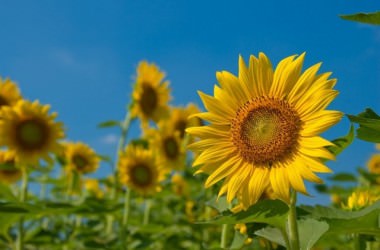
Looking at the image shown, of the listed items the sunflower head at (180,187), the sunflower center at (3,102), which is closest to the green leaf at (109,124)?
the sunflower center at (3,102)

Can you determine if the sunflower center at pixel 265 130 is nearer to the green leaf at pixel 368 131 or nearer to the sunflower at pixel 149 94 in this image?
the green leaf at pixel 368 131

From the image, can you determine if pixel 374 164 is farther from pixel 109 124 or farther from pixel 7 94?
pixel 7 94

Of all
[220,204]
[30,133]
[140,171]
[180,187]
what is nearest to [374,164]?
[180,187]

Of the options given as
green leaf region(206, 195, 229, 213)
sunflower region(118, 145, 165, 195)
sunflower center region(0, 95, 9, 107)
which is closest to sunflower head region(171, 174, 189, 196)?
sunflower region(118, 145, 165, 195)

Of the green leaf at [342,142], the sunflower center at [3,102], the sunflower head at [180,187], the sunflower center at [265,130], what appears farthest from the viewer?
the sunflower head at [180,187]

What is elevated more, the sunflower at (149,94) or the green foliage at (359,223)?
the sunflower at (149,94)

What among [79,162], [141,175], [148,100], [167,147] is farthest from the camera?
[79,162]
